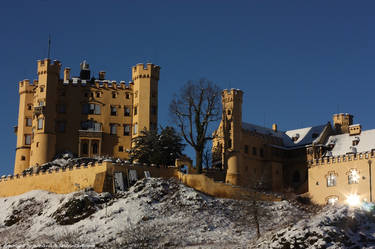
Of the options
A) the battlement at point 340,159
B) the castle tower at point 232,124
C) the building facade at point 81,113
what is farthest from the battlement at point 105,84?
the battlement at point 340,159

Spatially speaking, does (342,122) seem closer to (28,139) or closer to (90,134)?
(90,134)

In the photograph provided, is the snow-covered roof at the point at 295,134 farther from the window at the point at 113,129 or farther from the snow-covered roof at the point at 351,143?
the window at the point at 113,129

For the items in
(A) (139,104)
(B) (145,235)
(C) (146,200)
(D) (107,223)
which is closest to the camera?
(B) (145,235)

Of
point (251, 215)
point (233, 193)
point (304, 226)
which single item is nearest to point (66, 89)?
point (233, 193)

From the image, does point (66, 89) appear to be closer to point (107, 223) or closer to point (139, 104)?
point (139, 104)

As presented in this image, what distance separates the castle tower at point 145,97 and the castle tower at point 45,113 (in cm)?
968

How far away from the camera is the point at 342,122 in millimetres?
96312

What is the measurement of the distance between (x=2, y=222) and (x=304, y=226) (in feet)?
117

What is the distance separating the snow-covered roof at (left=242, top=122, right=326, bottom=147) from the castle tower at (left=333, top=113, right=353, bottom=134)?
228 centimetres

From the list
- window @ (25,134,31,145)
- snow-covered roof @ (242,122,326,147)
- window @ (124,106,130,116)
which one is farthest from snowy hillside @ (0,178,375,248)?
snow-covered roof @ (242,122,326,147)

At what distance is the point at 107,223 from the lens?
60.6 meters

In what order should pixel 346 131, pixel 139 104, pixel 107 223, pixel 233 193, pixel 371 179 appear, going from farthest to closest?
pixel 346 131
pixel 139 104
pixel 371 179
pixel 233 193
pixel 107 223

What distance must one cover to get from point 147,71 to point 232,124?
12334 millimetres

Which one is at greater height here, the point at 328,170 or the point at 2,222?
the point at 328,170
